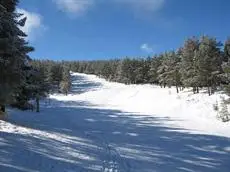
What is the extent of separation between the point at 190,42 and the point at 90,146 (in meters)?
47.9

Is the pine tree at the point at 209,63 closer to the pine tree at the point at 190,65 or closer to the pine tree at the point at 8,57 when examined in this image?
the pine tree at the point at 190,65

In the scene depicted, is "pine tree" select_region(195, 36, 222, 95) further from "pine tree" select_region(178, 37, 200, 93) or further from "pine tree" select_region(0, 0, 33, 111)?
"pine tree" select_region(0, 0, 33, 111)

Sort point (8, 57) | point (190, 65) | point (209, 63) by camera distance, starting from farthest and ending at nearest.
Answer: point (190, 65) < point (209, 63) < point (8, 57)

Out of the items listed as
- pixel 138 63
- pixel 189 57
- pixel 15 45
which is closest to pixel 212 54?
pixel 189 57

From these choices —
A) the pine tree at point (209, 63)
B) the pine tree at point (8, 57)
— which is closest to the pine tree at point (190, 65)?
the pine tree at point (209, 63)

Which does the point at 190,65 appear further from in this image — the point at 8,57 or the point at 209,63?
the point at 8,57

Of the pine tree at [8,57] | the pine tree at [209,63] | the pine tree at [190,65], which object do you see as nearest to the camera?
the pine tree at [8,57]

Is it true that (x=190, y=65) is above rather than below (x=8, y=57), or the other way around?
above

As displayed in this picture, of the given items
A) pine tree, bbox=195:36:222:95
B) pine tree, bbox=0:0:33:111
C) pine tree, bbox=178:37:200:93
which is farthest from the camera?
pine tree, bbox=178:37:200:93

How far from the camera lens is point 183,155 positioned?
18.0 m

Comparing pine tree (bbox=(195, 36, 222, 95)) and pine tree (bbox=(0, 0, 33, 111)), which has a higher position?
pine tree (bbox=(195, 36, 222, 95))

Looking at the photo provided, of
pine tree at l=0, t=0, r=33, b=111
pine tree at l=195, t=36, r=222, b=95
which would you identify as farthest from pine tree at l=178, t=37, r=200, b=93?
pine tree at l=0, t=0, r=33, b=111

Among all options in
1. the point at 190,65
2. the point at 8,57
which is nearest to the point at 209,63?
the point at 190,65

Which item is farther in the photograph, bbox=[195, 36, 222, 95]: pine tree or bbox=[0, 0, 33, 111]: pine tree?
bbox=[195, 36, 222, 95]: pine tree
